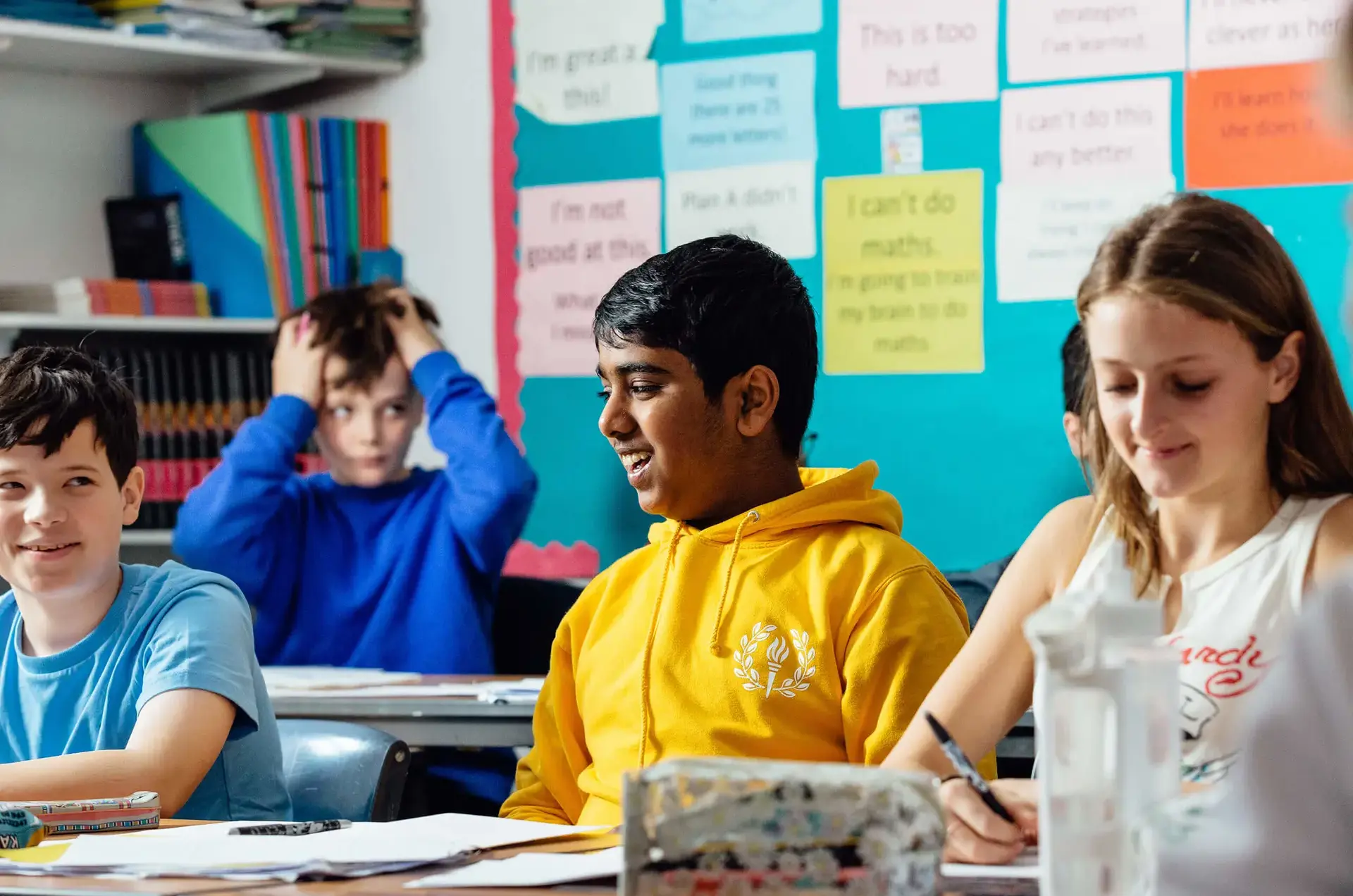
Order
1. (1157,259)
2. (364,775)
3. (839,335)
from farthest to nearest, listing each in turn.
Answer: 1. (839,335)
2. (364,775)
3. (1157,259)

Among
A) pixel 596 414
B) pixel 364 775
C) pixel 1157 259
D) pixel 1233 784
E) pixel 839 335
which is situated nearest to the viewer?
pixel 1233 784

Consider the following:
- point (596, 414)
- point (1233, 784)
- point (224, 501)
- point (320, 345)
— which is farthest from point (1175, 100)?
point (1233, 784)

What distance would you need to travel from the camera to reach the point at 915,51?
3.23 metres

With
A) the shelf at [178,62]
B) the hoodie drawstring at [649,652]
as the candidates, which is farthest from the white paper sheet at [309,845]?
the shelf at [178,62]

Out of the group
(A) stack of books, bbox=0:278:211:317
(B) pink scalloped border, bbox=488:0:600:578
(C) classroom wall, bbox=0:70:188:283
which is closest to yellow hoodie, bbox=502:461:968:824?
(B) pink scalloped border, bbox=488:0:600:578

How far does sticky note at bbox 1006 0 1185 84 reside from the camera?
117 inches

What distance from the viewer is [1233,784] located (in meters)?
0.77

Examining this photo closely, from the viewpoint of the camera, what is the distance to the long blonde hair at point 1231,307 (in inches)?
51.8

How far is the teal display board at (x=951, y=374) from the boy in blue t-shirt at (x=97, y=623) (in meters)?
1.68

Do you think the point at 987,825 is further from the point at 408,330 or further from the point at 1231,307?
the point at 408,330

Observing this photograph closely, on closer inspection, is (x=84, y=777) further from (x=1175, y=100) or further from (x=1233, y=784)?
(x=1175, y=100)

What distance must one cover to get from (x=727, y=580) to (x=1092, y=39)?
1746mm

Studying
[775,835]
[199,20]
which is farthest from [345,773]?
[199,20]

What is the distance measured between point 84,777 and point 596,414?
2.11 metres
